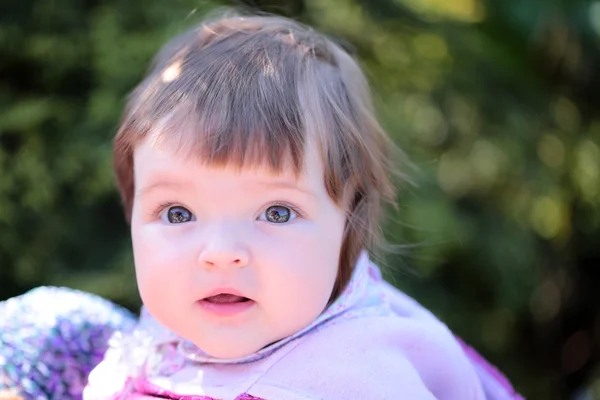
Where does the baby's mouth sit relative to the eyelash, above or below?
below

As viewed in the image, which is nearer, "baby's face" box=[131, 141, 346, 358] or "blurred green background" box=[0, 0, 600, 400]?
"baby's face" box=[131, 141, 346, 358]

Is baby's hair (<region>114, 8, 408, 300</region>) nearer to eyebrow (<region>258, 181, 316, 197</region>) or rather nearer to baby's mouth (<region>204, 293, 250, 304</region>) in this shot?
eyebrow (<region>258, 181, 316, 197</region>)

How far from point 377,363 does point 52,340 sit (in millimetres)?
535

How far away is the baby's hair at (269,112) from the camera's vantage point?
1054 millimetres

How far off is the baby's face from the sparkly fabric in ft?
0.75

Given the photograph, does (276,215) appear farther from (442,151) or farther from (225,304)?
(442,151)

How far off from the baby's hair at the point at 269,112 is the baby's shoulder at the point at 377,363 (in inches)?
5.1

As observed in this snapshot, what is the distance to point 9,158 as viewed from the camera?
210 centimetres

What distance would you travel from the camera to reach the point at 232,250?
101cm

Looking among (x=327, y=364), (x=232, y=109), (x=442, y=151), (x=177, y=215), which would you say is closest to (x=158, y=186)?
(x=177, y=215)

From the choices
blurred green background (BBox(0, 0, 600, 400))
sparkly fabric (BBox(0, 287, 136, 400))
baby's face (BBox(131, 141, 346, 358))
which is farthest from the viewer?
blurred green background (BBox(0, 0, 600, 400))

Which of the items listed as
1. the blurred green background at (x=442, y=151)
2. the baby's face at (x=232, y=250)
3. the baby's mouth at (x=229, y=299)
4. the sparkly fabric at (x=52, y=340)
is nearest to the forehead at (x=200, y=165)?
the baby's face at (x=232, y=250)

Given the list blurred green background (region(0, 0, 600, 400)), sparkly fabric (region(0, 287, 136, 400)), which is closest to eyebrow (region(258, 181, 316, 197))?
A: sparkly fabric (region(0, 287, 136, 400))

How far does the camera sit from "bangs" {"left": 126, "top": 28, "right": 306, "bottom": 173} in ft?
3.42
